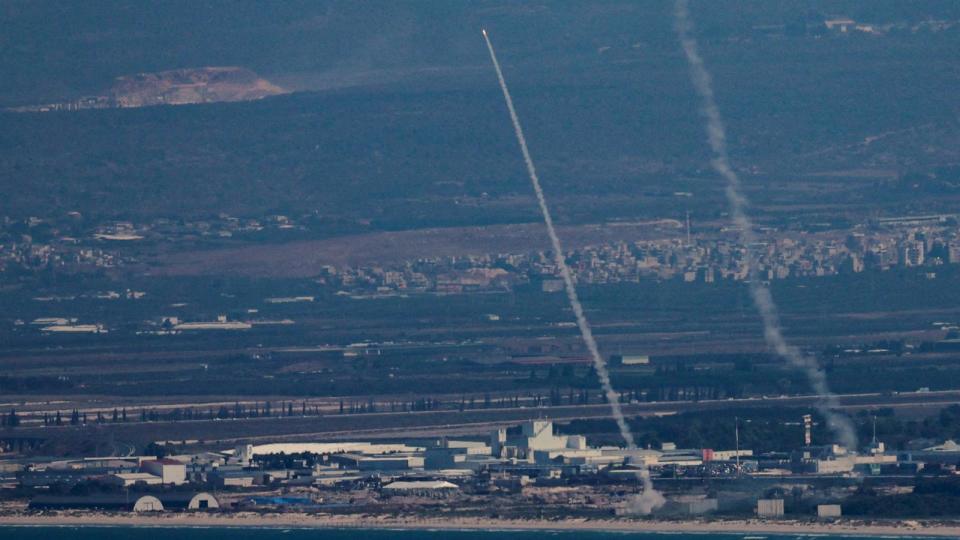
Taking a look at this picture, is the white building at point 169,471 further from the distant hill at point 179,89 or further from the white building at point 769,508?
the distant hill at point 179,89

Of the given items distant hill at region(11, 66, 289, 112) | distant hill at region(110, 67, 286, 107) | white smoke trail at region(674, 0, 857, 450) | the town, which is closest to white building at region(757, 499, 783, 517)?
the town

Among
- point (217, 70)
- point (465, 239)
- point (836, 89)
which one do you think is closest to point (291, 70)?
point (217, 70)

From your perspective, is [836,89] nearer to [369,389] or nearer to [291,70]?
[291,70]

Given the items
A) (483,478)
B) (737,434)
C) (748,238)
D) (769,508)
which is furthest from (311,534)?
(748,238)

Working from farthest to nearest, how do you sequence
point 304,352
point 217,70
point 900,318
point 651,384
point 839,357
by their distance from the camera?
1. point 217,70
2. point 900,318
3. point 304,352
4. point 839,357
5. point 651,384

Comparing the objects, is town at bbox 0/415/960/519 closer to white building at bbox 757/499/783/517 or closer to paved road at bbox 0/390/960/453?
white building at bbox 757/499/783/517

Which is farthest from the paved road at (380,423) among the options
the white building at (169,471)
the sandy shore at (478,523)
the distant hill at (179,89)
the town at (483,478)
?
the distant hill at (179,89)
